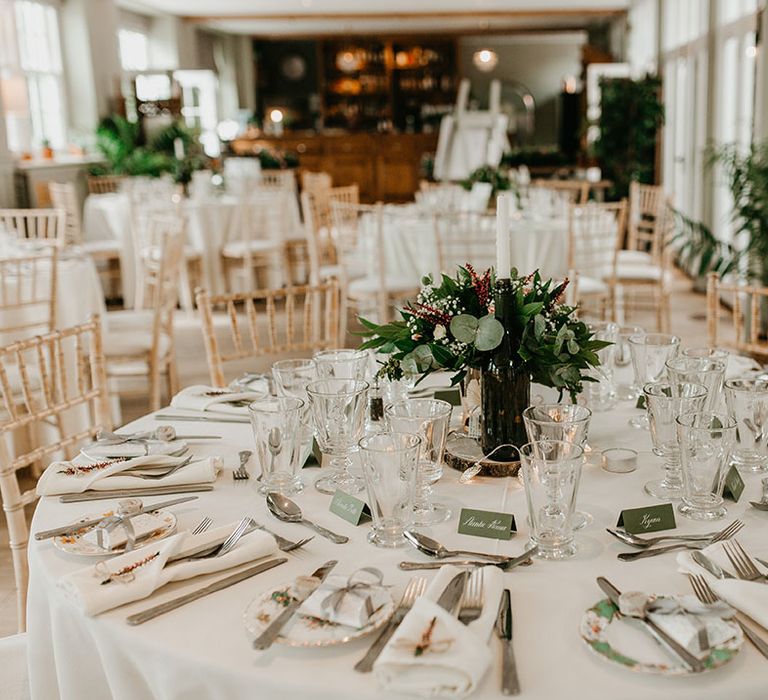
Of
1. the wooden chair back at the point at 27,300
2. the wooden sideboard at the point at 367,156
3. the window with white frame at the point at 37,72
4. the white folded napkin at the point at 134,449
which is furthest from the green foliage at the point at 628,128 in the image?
the white folded napkin at the point at 134,449

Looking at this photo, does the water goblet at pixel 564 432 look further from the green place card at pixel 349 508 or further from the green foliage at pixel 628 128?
the green foliage at pixel 628 128

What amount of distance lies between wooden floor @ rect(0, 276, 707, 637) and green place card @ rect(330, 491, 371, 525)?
182 cm

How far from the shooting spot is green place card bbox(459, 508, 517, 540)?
4.58ft

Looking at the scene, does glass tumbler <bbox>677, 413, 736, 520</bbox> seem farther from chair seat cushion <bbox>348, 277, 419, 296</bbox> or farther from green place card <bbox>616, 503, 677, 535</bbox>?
chair seat cushion <bbox>348, 277, 419, 296</bbox>

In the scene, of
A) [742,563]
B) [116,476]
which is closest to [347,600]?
[742,563]

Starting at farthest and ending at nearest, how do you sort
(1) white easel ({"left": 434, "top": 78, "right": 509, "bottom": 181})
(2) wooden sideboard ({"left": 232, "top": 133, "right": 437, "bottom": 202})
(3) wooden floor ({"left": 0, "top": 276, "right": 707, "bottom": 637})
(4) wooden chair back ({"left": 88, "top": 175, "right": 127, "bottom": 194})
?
(2) wooden sideboard ({"left": 232, "top": 133, "right": 437, "bottom": 202}) < (4) wooden chair back ({"left": 88, "top": 175, "right": 127, "bottom": 194}) < (1) white easel ({"left": 434, "top": 78, "right": 509, "bottom": 181}) < (3) wooden floor ({"left": 0, "top": 276, "right": 707, "bottom": 637})

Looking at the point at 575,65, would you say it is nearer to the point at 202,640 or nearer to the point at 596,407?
the point at 596,407

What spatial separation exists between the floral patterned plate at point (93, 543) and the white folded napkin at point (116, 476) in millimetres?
132

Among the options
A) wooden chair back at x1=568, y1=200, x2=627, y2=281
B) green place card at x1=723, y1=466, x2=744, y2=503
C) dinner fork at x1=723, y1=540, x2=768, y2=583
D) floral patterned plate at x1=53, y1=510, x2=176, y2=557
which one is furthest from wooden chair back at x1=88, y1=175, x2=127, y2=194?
dinner fork at x1=723, y1=540, x2=768, y2=583

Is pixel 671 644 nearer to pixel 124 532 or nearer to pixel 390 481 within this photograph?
pixel 390 481

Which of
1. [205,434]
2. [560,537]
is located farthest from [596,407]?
[205,434]

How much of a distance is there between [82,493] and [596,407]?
1.13 meters

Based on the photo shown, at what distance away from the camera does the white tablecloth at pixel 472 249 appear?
529 cm

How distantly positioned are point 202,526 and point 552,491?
584 millimetres
